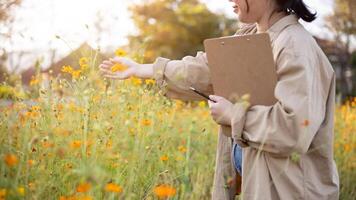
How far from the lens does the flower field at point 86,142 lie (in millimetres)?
1773

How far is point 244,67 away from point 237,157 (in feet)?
1.60

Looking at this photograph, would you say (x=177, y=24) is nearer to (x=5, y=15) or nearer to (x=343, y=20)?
(x=343, y=20)

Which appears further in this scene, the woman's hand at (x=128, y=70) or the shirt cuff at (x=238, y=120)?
the woman's hand at (x=128, y=70)

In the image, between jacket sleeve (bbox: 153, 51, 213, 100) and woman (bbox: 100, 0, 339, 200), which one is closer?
woman (bbox: 100, 0, 339, 200)

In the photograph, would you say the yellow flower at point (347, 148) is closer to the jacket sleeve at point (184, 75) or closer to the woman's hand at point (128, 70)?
the jacket sleeve at point (184, 75)

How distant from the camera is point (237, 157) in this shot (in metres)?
2.40

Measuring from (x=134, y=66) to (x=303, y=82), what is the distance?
0.79 meters

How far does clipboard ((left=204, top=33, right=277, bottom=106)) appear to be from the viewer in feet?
6.56

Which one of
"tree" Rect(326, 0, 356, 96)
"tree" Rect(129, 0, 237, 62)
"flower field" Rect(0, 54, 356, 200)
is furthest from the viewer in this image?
"tree" Rect(129, 0, 237, 62)

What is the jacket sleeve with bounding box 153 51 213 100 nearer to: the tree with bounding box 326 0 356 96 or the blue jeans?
the blue jeans

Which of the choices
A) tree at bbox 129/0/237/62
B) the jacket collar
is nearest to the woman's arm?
the jacket collar

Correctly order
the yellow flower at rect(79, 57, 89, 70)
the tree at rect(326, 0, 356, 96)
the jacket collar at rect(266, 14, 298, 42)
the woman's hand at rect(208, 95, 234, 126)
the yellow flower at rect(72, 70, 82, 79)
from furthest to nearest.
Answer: the tree at rect(326, 0, 356, 96) < the yellow flower at rect(72, 70, 82, 79) < the yellow flower at rect(79, 57, 89, 70) < the jacket collar at rect(266, 14, 298, 42) < the woman's hand at rect(208, 95, 234, 126)

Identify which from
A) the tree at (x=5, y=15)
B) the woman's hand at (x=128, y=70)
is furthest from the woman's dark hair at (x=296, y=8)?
the tree at (x=5, y=15)

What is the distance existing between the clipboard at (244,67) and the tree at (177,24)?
1759cm
